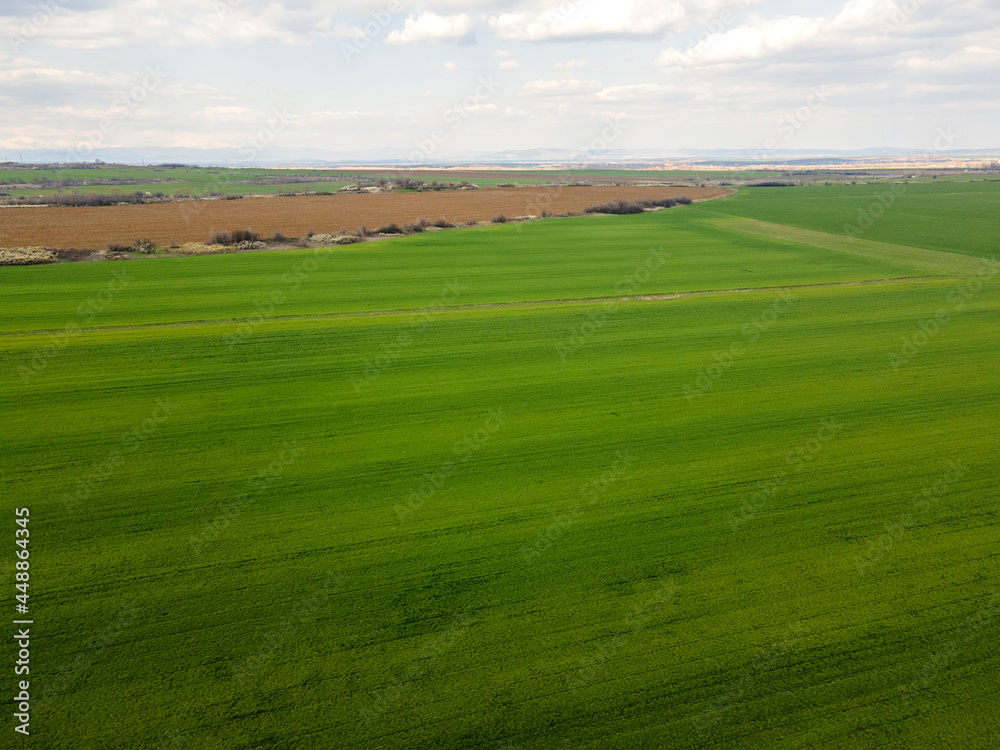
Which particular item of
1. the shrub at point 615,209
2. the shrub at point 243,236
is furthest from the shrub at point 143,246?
the shrub at point 615,209

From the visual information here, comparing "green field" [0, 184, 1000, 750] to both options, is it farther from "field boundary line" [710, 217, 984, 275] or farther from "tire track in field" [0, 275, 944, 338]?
"field boundary line" [710, 217, 984, 275]

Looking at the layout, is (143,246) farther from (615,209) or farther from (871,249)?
(871,249)

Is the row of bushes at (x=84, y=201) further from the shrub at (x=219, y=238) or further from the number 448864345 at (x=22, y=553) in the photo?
Result: the number 448864345 at (x=22, y=553)

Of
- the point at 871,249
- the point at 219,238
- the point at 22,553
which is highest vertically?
the point at 219,238

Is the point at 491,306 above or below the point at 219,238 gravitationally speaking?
below

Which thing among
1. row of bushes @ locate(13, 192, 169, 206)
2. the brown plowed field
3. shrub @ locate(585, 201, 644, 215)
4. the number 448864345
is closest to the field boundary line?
shrub @ locate(585, 201, 644, 215)

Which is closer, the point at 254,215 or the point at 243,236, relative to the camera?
the point at 243,236

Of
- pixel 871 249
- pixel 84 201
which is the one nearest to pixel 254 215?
pixel 84 201
